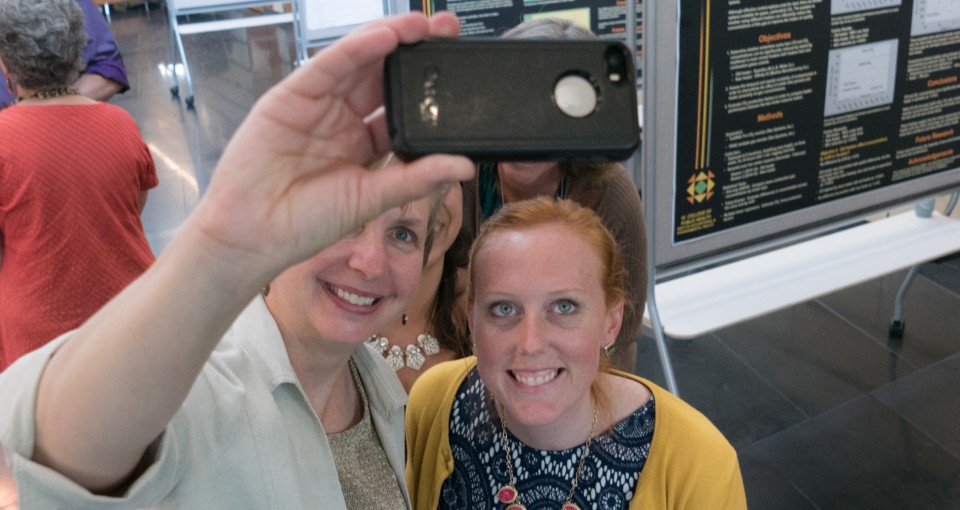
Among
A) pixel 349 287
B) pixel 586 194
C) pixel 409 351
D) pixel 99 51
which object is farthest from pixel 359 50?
pixel 99 51

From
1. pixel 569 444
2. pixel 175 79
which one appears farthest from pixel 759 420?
pixel 175 79

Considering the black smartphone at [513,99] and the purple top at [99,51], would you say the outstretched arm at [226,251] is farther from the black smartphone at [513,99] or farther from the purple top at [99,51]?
the purple top at [99,51]

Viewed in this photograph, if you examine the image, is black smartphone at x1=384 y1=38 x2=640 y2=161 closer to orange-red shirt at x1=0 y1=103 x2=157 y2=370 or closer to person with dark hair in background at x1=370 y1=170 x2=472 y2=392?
person with dark hair in background at x1=370 y1=170 x2=472 y2=392

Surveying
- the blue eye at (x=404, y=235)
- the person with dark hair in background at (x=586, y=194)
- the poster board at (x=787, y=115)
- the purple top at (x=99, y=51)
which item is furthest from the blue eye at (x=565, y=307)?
the purple top at (x=99, y=51)

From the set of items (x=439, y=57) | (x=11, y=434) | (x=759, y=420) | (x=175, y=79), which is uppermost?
(x=439, y=57)

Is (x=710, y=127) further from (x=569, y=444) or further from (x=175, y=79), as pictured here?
(x=175, y=79)

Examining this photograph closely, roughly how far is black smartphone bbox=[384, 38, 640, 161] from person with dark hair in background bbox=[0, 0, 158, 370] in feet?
6.18

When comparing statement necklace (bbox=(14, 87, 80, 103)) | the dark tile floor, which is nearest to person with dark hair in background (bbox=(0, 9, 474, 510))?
statement necklace (bbox=(14, 87, 80, 103))

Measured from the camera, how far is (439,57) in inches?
30.4

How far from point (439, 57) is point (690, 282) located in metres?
1.85

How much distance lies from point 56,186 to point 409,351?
1.18 metres

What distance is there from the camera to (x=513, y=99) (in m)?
0.77

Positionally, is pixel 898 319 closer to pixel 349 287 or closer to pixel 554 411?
pixel 554 411

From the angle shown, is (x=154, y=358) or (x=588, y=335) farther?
(x=588, y=335)
